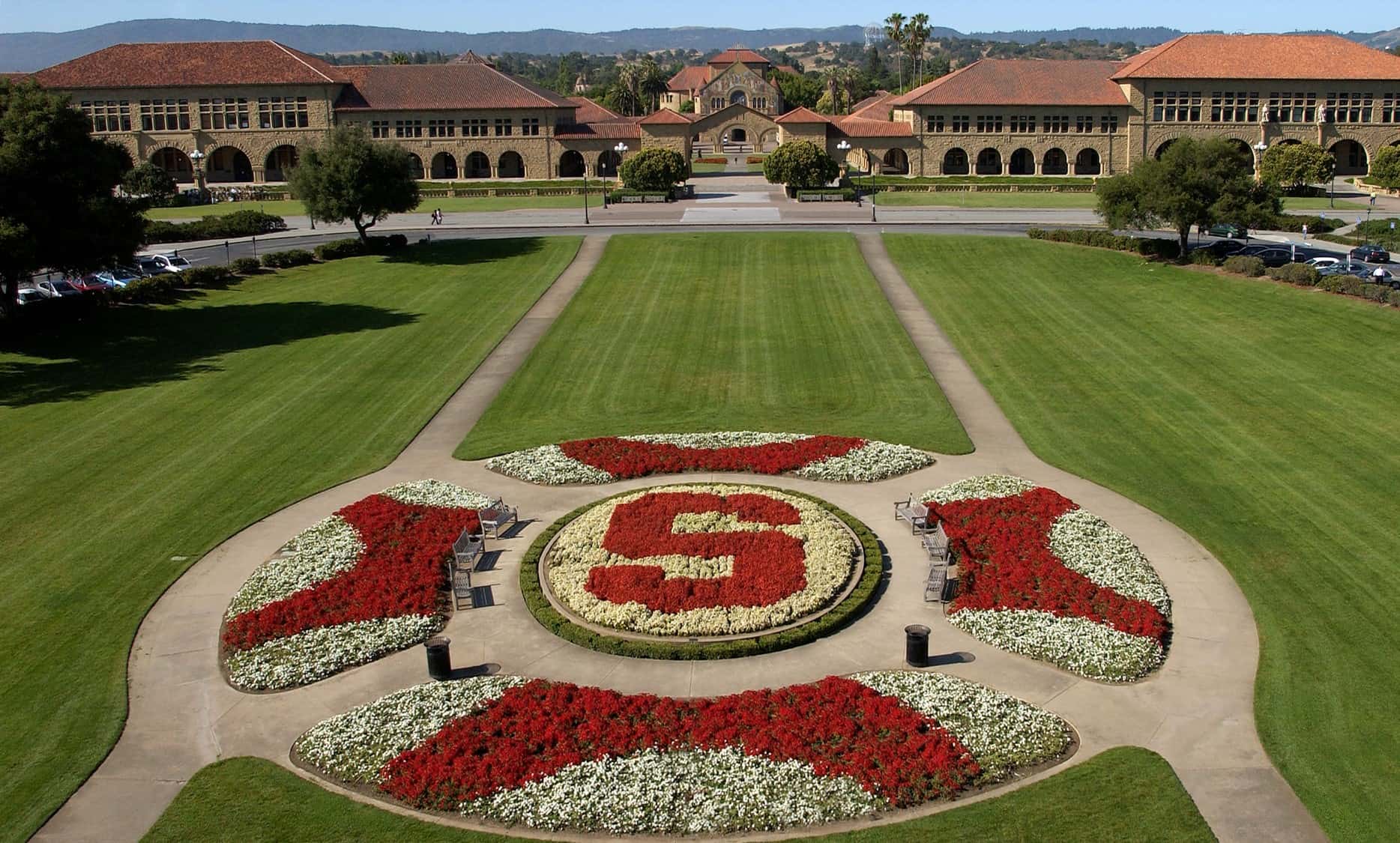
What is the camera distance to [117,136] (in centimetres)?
10100

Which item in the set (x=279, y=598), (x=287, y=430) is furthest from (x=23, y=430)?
(x=279, y=598)

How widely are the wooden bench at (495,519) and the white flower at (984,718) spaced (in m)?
9.85

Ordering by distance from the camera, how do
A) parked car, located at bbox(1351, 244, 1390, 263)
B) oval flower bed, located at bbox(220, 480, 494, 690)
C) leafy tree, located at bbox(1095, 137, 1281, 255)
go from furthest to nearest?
parked car, located at bbox(1351, 244, 1390, 263) → leafy tree, located at bbox(1095, 137, 1281, 255) → oval flower bed, located at bbox(220, 480, 494, 690)

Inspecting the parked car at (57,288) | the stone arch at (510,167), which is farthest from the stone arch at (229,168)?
the parked car at (57,288)

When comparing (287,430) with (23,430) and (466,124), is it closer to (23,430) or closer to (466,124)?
(23,430)

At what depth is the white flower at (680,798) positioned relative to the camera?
51.4ft

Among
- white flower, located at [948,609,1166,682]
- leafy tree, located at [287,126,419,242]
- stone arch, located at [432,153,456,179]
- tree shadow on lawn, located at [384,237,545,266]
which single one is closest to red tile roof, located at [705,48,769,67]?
stone arch, located at [432,153,456,179]

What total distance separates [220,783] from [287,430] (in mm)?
18308

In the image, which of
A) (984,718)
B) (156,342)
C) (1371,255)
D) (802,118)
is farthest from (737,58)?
(984,718)

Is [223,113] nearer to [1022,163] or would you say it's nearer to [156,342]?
[156,342]

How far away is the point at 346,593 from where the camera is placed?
22406mm

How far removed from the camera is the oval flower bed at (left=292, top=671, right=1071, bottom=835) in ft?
52.2

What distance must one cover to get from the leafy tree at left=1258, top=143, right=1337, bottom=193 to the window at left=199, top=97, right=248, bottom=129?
8673 centimetres

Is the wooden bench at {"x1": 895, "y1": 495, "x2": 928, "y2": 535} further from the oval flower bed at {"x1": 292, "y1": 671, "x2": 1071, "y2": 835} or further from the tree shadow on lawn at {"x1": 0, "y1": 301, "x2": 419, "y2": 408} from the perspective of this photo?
the tree shadow on lawn at {"x1": 0, "y1": 301, "x2": 419, "y2": 408}
